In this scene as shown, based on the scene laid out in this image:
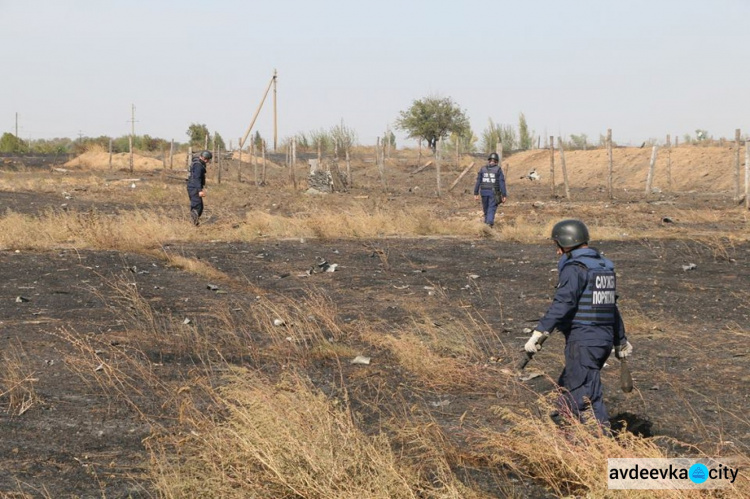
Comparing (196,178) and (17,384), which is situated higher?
(196,178)

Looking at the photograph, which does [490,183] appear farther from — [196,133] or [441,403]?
[196,133]

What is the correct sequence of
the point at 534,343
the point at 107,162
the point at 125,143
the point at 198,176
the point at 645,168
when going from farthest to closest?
the point at 125,143 < the point at 107,162 < the point at 645,168 < the point at 198,176 < the point at 534,343

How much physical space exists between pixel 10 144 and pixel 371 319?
192 feet

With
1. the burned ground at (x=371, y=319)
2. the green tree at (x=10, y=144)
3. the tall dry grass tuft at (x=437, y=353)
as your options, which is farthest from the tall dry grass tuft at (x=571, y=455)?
the green tree at (x=10, y=144)

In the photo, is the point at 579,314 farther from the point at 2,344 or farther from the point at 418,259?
the point at 418,259

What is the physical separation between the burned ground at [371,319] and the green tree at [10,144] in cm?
5081

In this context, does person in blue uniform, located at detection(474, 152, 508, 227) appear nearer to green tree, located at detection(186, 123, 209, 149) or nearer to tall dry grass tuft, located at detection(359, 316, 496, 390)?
tall dry grass tuft, located at detection(359, 316, 496, 390)

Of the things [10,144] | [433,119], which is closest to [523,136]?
[433,119]

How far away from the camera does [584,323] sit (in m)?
5.53

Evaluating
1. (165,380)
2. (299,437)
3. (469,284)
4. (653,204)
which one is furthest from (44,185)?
(299,437)

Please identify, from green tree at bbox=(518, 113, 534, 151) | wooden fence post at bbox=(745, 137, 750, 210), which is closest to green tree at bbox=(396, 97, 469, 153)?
green tree at bbox=(518, 113, 534, 151)

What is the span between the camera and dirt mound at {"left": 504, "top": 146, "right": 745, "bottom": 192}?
35.9 metres

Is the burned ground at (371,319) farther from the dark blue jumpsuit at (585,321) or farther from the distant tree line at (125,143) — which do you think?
the distant tree line at (125,143)

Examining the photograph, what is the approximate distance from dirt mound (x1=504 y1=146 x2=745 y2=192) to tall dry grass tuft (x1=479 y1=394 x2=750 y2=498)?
30511mm
